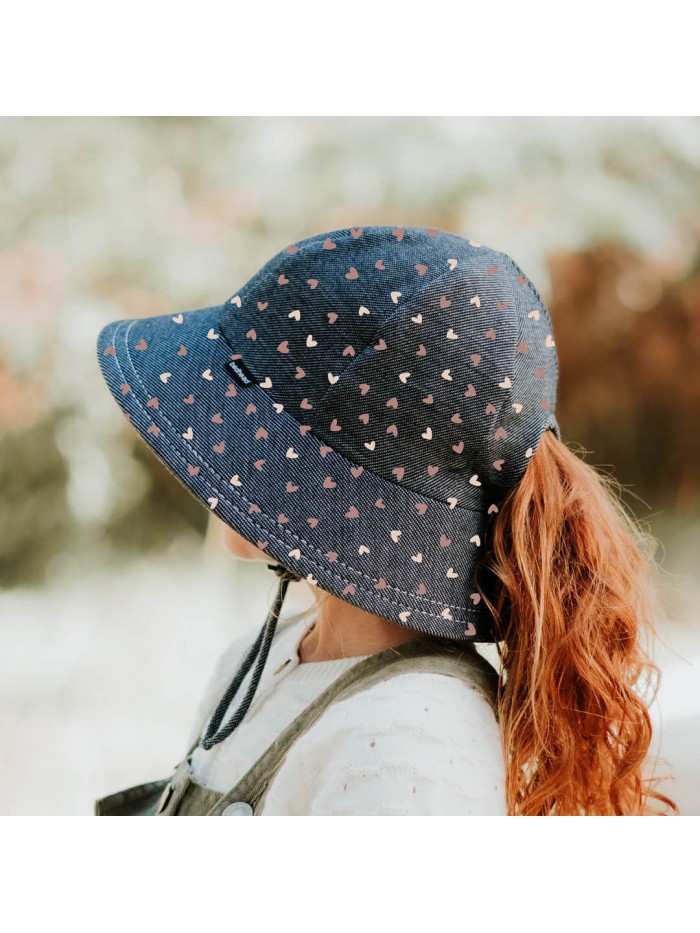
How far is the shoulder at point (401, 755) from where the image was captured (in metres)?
0.56

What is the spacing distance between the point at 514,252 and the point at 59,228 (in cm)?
77

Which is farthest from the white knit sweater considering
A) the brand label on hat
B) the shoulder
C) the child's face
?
the brand label on hat

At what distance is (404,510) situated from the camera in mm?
655

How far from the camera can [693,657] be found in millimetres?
1090

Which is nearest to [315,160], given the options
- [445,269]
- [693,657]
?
[445,269]

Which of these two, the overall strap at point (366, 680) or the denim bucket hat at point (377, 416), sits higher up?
the denim bucket hat at point (377, 416)

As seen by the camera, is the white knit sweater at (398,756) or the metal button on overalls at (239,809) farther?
the metal button on overalls at (239,809)

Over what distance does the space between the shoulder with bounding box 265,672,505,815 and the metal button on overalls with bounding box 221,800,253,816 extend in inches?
2.3

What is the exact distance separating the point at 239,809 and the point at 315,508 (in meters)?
0.32

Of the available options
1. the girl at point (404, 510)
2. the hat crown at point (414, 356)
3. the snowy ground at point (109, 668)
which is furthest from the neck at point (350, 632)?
the snowy ground at point (109, 668)

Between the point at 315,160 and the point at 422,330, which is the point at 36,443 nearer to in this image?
the point at 315,160

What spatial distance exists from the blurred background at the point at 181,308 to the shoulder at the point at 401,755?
2.00 feet

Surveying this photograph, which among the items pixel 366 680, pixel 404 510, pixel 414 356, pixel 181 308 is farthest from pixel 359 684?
pixel 181 308

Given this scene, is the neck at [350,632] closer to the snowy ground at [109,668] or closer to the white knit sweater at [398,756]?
the white knit sweater at [398,756]
